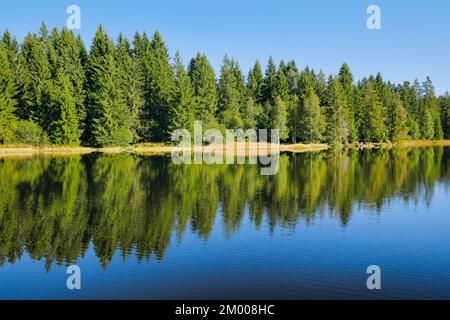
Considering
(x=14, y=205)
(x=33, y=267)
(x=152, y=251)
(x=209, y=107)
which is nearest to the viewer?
(x=33, y=267)

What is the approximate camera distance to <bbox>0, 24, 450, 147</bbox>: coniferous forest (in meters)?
Answer: 84.9

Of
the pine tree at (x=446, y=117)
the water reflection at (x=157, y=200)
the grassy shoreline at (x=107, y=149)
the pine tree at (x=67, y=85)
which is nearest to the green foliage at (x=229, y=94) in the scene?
the grassy shoreline at (x=107, y=149)

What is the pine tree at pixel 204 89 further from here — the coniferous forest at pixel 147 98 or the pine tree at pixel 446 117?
the pine tree at pixel 446 117

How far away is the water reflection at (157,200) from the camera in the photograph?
71.4ft

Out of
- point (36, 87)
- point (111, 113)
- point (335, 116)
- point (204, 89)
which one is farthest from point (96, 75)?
point (335, 116)

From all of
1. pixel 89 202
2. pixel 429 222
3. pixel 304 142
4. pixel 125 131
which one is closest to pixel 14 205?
pixel 89 202

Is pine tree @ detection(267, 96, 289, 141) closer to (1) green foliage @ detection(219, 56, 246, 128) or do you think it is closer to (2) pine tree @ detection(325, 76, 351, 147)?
(1) green foliage @ detection(219, 56, 246, 128)

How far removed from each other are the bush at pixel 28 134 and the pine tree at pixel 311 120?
5312 centimetres

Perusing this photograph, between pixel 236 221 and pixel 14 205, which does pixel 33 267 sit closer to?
pixel 236 221

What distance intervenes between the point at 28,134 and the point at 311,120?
55819 mm

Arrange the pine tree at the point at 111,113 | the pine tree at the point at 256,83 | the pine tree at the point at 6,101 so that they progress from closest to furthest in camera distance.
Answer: the pine tree at the point at 6,101 < the pine tree at the point at 111,113 < the pine tree at the point at 256,83

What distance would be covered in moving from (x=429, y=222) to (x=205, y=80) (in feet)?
267

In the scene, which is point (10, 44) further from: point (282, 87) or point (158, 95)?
point (282, 87)
